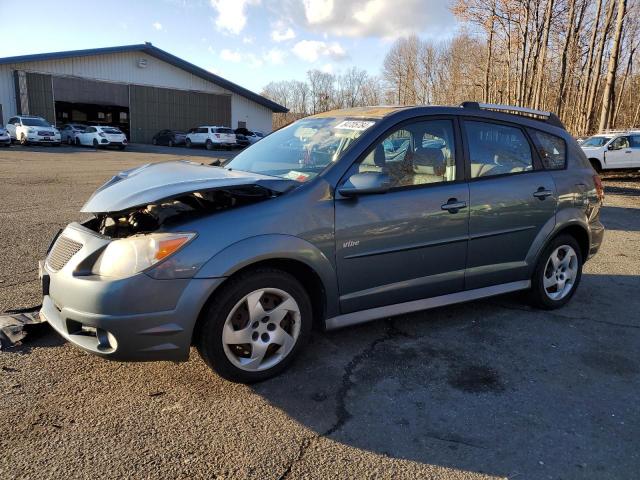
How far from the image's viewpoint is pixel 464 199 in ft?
12.9

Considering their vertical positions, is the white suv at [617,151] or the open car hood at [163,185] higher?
the white suv at [617,151]

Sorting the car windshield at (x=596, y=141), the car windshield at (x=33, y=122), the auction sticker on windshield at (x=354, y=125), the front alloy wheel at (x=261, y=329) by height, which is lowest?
the front alloy wheel at (x=261, y=329)

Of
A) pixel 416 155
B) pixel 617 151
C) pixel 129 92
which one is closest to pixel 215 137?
pixel 129 92

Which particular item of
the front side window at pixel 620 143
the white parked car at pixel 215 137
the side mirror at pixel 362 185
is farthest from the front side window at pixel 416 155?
the white parked car at pixel 215 137

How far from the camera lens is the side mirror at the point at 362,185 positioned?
335 cm

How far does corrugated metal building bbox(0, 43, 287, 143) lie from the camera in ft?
115

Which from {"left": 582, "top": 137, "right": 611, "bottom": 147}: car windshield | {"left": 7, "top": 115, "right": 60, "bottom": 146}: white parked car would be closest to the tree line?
{"left": 582, "top": 137, "right": 611, "bottom": 147}: car windshield

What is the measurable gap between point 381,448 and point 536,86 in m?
35.5

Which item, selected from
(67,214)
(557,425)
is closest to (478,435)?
(557,425)

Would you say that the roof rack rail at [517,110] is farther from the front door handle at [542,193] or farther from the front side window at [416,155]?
the front door handle at [542,193]

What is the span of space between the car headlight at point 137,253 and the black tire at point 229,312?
388 millimetres

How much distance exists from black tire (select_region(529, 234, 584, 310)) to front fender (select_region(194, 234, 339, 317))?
219 cm

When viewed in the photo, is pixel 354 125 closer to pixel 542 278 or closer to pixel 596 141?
pixel 542 278

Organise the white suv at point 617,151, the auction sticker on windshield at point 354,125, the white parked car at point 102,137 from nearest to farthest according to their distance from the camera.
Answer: the auction sticker on windshield at point 354,125
the white suv at point 617,151
the white parked car at point 102,137
